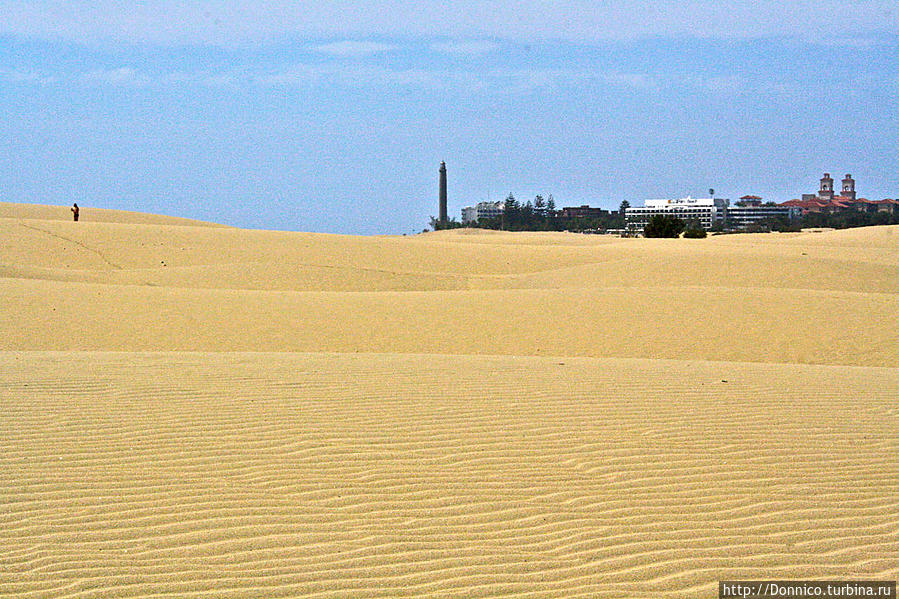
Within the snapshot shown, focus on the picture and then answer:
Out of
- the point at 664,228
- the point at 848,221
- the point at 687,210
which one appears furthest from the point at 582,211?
the point at 664,228

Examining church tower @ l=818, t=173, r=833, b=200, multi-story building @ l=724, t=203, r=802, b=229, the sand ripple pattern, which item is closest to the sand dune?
the sand ripple pattern

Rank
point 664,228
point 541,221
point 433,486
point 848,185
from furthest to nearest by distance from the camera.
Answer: point 848,185 → point 541,221 → point 664,228 → point 433,486

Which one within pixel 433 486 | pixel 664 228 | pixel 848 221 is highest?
pixel 848 221

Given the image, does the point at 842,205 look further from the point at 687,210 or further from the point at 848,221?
the point at 848,221

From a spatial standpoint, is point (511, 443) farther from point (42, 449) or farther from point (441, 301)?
point (441, 301)

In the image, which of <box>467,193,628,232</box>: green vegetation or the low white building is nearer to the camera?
<box>467,193,628,232</box>: green vegetation

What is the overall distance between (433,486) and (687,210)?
449ft

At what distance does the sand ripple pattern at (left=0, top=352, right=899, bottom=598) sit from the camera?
202 inches

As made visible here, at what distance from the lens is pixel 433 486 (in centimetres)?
640

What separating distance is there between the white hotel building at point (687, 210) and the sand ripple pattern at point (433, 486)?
12267cm

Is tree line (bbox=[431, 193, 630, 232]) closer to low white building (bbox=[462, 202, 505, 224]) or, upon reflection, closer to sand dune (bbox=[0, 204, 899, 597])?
low white building (bbox=[462, 202, 505, 224])

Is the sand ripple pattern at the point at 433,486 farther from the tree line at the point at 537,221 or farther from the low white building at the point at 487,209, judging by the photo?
the low white building at the point at 487,209

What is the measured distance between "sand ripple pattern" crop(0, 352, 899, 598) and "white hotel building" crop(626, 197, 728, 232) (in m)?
123

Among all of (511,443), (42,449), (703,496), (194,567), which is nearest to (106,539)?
(194,567)
